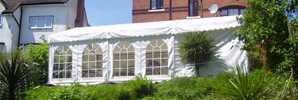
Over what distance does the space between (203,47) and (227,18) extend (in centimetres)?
187

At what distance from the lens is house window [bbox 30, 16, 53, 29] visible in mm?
29266

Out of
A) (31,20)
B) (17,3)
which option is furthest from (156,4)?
(17,3)

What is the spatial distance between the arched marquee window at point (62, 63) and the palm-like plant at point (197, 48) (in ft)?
19.7

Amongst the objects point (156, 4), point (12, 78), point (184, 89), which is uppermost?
point (156, 4)

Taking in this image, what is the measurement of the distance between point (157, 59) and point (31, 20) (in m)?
15.6

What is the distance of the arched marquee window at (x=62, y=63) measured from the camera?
19016 mm

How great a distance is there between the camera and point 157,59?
1750 centimetres

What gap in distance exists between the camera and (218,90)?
438 inches

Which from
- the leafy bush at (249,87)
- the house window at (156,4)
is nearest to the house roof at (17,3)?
the house window at (156,4)

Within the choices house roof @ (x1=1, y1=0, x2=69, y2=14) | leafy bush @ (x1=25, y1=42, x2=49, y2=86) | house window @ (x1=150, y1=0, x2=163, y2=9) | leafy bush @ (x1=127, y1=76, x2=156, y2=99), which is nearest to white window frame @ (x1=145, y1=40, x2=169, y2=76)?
leafy bush @ (x1=127, y1=76, x2=156, y2=99)

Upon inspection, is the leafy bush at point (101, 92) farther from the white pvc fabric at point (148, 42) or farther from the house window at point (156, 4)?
the house window at point (156, 4)

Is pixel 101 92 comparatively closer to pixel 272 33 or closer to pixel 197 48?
pixel 197 48

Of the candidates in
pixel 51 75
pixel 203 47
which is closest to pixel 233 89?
pixel 203 47

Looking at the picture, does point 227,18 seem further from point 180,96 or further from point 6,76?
point 6,76
